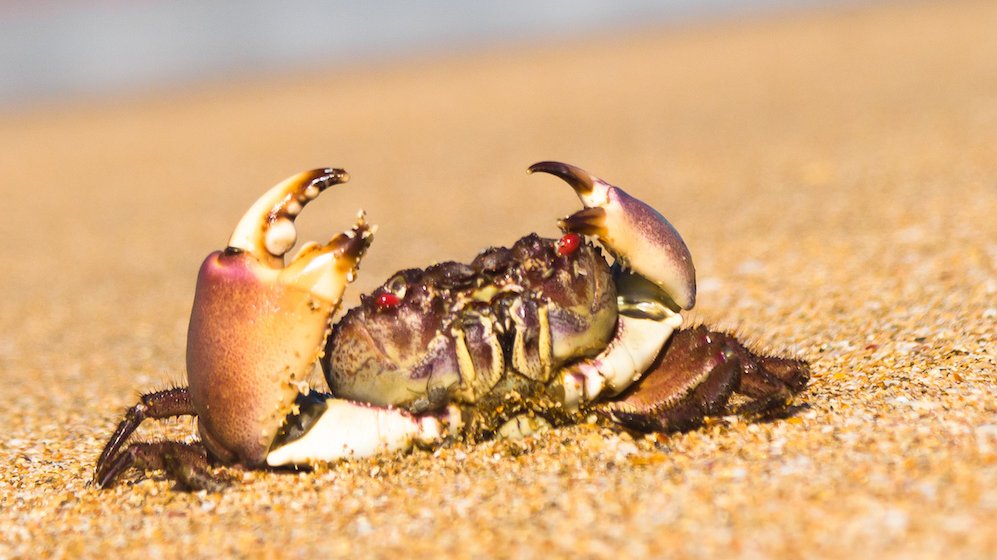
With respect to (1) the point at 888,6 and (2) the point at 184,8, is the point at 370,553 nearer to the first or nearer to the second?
(1) the point at 888,6

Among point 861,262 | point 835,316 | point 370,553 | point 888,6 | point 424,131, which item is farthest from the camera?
point 888,6

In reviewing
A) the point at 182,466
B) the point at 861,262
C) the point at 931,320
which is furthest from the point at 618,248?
the point at 861,262

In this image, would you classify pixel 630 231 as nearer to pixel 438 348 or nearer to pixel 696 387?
pixel 696 387

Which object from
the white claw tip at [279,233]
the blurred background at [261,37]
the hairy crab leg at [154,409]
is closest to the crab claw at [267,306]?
the white claw tip at [279,233]

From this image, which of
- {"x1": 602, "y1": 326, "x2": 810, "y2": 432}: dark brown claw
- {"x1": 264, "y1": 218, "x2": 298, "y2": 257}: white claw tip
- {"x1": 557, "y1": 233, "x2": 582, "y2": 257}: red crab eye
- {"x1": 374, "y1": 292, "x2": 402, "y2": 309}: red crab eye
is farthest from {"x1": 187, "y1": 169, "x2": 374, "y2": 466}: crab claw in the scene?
{"x1": 602, "y1": 326, "x2": 810, "y2": 432}: dark brown claw

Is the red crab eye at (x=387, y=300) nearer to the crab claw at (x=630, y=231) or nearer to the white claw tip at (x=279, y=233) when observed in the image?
the white claw tip at (x=279, y=233)
